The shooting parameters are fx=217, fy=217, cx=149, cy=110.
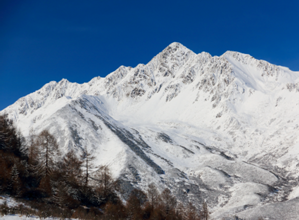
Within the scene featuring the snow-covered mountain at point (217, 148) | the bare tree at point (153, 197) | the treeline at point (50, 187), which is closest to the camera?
the treeline at point (50, 187)

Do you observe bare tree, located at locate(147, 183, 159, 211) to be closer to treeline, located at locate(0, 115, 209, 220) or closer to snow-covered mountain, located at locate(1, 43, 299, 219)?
treeline, located at locate(0, 115, 209, 220)

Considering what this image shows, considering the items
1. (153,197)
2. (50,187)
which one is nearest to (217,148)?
(153,197)

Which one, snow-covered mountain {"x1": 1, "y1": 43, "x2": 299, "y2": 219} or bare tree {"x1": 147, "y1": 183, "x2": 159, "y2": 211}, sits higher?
snow-covered mountain {"x1": 1, "y1": 43, "x2": 299, "y2": 219}

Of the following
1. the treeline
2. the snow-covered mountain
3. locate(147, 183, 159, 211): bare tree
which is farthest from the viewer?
the snow-covered mountain

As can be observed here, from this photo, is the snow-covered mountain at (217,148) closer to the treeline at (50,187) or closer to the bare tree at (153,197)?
the bare tree at (153,197)

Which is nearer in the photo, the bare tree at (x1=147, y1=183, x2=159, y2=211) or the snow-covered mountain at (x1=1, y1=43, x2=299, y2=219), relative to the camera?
the bare tree at (x1=147, y1=183, x2=159, y2=211)

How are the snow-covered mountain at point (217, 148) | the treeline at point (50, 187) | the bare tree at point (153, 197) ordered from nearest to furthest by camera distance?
1. the treeline at point (50, 187)
2. the bare tree at point (153, 197)
3. the snow-covered mountain at point (217, 148)

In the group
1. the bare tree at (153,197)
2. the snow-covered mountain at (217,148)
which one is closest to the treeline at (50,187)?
the bare tree at (153,197)

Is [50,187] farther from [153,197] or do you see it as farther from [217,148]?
[217,148]

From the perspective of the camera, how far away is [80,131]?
3467 inches

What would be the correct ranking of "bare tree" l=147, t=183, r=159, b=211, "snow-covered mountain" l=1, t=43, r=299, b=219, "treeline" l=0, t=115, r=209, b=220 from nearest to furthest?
1. "treeline" l=0, t=115, r=209, b=220
2. "bare tree" l=147, t=183, r=159, b=211
3. "snow-covered mountain" l=1, t=43, r=299, b=219

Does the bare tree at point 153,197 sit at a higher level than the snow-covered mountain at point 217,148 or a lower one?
lower

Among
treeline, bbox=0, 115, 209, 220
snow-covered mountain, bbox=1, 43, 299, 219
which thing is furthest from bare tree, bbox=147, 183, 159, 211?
snow-covered mountain, bbox=1, 43, 299, 219

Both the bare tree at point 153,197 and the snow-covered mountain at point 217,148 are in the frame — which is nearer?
the bare tree at point 153,197
